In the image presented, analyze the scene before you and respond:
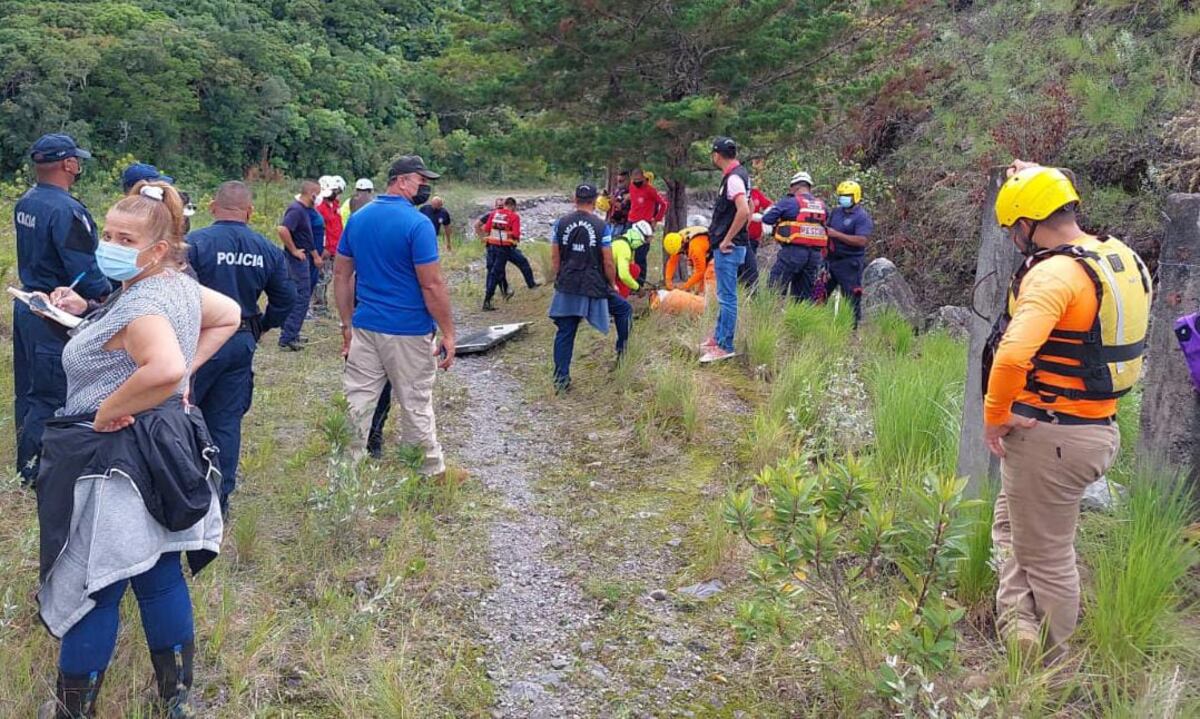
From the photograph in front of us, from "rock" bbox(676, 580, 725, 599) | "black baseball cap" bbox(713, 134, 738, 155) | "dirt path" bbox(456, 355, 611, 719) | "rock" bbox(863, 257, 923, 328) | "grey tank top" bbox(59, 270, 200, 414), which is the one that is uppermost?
"black baseball cap" bbox(713, 134, 738, 155)

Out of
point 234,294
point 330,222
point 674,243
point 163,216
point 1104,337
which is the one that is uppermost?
point 163,216

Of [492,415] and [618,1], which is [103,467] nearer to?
[492,415]

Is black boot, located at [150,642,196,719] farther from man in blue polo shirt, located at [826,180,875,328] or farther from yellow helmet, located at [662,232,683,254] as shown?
yellow helmet, located at [662,232,683,254]

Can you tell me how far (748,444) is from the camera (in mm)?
5305

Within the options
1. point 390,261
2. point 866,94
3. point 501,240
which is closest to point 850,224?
point 866,94

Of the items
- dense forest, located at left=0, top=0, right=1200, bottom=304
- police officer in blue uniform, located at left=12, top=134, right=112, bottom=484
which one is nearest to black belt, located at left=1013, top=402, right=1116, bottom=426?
police officer in blue uniform, located at left=12, top=134, right=112, bottom=484

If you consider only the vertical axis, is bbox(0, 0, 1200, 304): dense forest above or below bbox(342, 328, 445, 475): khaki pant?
above

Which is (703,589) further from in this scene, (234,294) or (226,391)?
(234,294)

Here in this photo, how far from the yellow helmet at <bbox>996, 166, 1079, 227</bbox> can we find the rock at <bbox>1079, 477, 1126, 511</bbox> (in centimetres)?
142

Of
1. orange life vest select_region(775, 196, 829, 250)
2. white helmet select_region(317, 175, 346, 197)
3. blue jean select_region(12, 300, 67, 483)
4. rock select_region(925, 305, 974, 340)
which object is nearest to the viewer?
blue jean select_region(12, 300, 67, 483)

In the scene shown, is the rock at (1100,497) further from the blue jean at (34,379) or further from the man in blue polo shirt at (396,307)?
the blue jean at (34,379)

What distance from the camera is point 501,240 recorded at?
1111 cm

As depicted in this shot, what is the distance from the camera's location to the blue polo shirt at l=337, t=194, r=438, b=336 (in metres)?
4.74

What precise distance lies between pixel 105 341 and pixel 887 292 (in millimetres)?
8559
